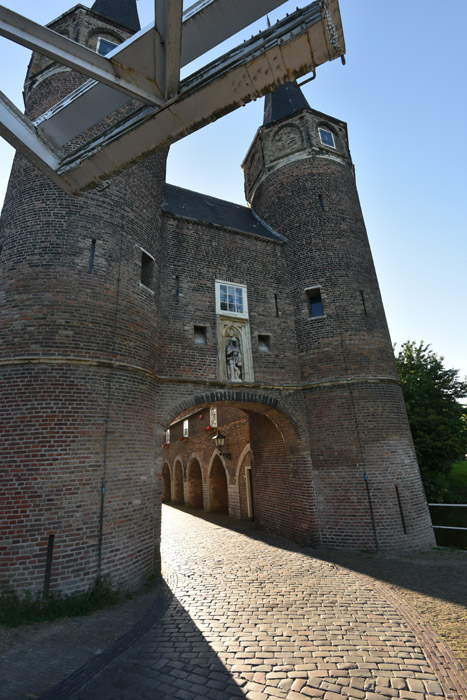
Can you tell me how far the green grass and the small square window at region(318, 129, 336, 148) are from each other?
15974mm

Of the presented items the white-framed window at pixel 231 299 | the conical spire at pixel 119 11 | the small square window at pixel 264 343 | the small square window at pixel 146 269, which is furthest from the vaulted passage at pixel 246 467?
the conical spire at pixel 119 11

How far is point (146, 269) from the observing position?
380 inches

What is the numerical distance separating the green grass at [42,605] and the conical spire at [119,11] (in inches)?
630

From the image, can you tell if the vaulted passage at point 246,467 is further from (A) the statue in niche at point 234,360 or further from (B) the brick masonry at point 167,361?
(A) the statue in niche at point 234,360

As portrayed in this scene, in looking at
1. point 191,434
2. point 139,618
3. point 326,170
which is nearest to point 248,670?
point 139,618

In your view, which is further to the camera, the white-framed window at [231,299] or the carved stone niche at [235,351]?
the white-framed window at [231,299]

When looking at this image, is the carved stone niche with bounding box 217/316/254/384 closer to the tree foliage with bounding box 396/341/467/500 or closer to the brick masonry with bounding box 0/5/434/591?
the brick masonry with bounding box 0/5/434/591

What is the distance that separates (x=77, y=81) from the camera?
30.9ft

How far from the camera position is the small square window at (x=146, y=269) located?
31.0 feet

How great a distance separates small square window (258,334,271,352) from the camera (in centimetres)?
1130

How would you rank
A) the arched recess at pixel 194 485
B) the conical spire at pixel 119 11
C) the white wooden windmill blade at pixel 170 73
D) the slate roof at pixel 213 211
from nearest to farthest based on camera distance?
the white wooden windmill blade at pixel 170 73, the conical spire at pixel 119 11, the slate roof at pixel 213 211, the arched recess at pixel 194 485

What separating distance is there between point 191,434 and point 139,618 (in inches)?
580

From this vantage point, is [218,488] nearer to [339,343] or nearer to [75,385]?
[339,343]

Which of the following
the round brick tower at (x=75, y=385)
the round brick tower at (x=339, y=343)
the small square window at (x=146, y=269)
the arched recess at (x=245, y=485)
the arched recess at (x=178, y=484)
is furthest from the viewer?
the arched recess at (x=178, y=484)
